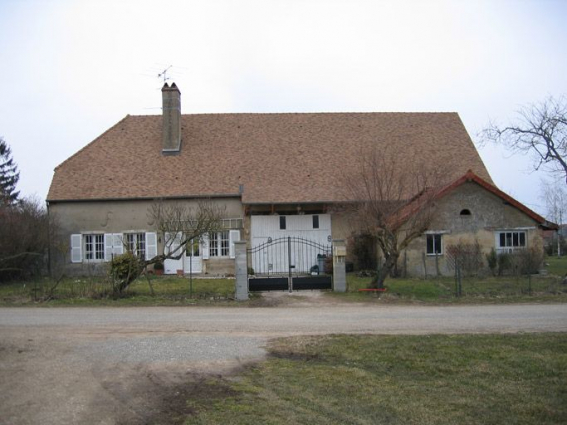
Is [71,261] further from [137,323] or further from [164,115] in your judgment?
[137,323]

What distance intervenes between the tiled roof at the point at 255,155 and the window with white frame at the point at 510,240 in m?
3.68

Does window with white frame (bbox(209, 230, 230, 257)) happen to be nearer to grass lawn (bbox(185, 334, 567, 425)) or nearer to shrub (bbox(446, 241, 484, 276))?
shrub (bbox(446, 241, 484, 276))

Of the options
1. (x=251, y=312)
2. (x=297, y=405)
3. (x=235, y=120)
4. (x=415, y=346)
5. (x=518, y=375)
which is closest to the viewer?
(x=297, y=405)

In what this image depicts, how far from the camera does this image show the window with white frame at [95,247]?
26.1 metres

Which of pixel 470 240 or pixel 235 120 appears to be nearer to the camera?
pixel 470 240

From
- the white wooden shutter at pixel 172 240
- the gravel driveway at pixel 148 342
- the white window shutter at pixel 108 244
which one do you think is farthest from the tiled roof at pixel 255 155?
the gravel driveway at pixel 148 342

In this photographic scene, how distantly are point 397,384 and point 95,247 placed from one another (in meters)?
21.3

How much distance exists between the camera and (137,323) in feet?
40.6

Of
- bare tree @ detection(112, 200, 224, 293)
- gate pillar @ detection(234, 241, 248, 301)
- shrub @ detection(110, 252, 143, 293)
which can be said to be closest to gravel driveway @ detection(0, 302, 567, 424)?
gate pillar @ detection(234, 241, 248, 301)

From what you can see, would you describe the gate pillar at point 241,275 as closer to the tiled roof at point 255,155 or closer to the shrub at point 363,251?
the tiled roof at point 255,155

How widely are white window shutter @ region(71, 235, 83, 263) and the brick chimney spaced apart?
5.73 meters

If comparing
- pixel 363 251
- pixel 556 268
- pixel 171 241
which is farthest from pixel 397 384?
pixel 556 268

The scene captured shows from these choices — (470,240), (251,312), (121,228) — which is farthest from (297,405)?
(121,228)

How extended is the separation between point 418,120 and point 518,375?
24714mm
